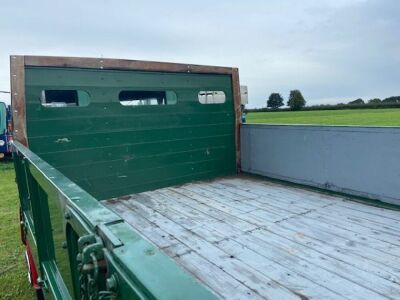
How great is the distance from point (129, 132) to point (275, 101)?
46539 mm

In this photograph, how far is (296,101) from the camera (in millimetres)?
49219

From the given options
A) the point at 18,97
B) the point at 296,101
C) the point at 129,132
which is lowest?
the point at 129,132

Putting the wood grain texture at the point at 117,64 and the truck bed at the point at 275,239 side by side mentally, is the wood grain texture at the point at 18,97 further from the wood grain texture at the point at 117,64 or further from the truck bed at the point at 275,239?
the truck bed at the point at 275,239

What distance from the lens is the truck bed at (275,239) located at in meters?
1.71

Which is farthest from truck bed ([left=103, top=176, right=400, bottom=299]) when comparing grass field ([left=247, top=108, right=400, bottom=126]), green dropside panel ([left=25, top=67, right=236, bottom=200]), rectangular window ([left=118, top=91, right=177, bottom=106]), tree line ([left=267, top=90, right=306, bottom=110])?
tree line ([left=267, top=90, right=306, bottom=110])

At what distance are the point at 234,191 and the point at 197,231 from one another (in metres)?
1.07

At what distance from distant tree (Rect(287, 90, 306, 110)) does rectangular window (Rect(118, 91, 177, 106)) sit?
4485cm

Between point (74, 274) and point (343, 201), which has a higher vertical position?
point (74, 274)

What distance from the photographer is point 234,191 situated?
Answer: 3.46m

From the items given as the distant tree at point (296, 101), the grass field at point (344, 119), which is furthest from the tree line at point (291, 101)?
the grass field at point (344, 119)

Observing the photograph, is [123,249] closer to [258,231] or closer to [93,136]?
[258,231]

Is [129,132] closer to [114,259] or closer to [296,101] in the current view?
[114,259]

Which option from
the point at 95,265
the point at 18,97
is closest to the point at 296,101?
the point at 18,97

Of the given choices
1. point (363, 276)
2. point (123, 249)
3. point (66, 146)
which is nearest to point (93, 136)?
point (66, 146)
